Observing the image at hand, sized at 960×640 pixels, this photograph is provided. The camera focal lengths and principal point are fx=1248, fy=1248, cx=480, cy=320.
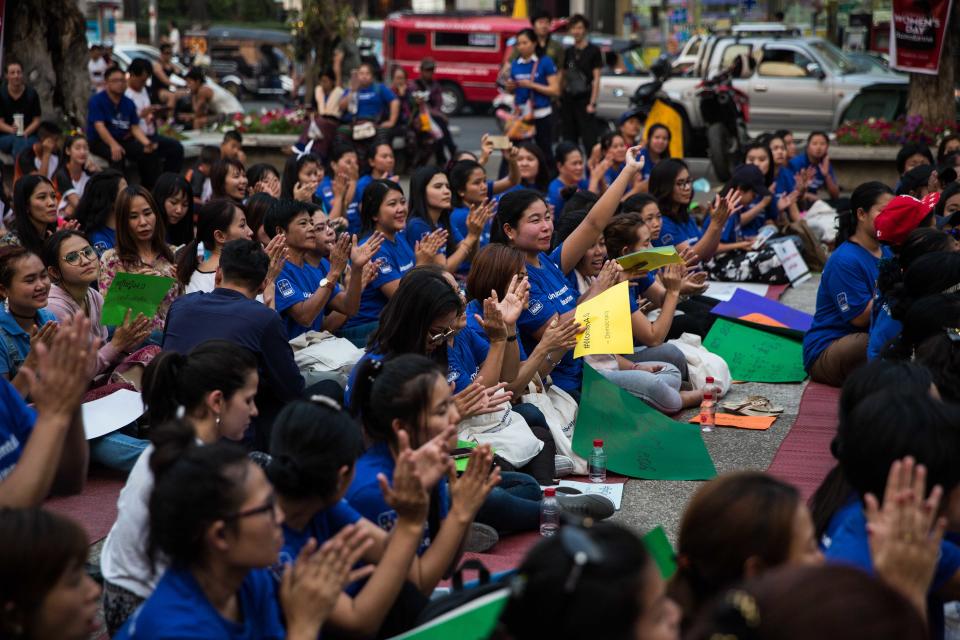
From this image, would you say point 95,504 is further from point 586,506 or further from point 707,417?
point 707,417

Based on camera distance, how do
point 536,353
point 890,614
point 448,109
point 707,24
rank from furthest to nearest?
point 707,24
point 448,109
point 536,353
point 890,614

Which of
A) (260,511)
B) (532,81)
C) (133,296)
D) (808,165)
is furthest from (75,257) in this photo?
(532,81)

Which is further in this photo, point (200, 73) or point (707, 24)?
point (707, 24)

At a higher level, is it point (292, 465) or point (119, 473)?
point (292, 465)

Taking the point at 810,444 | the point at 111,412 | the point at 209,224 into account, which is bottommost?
the point at 810,444

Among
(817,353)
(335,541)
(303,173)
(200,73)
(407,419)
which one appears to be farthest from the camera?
(200,73)

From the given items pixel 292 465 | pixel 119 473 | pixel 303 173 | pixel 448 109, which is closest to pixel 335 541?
pixel 292 465

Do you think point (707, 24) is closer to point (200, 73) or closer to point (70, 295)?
point (200, 73)

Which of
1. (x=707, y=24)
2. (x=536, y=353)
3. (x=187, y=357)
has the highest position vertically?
(x=707, y=24)

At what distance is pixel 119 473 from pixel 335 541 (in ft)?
9.53

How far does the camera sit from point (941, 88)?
44.4ft

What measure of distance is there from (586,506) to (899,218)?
2.56 metres

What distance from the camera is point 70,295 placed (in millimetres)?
5871

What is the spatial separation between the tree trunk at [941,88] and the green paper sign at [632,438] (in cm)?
928
